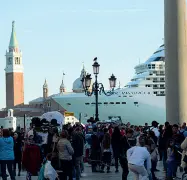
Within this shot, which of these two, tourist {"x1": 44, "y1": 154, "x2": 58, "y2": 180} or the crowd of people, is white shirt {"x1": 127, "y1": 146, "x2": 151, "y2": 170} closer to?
the crowd of people


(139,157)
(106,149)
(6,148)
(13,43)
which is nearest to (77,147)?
(6,148)

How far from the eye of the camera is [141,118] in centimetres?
6294

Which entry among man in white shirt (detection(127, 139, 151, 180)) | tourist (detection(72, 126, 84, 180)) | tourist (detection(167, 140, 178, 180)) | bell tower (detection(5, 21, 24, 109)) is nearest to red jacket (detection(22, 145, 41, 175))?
tourist (detection(72, 126, 84, 180))

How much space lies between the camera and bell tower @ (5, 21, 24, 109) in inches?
4813

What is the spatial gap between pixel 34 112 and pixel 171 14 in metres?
Answer: 99.2

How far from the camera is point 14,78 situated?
12181 cm

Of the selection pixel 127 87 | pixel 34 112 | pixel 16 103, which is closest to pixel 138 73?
pixel 127 87

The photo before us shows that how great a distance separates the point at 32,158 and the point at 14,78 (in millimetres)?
112068

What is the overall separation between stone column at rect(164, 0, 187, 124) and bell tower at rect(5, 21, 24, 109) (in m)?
106

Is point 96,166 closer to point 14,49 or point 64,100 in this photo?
point 64,100

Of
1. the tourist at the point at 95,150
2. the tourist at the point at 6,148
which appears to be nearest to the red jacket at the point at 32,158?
the tourist at the point at 6,148

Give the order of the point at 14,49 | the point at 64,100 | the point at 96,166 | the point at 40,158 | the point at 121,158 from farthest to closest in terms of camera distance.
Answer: the point at 14,49
the point at 64,100
the point at 96,166
the point at 121,158
the point at 40,158

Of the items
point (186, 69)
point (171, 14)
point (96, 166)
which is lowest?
point (96, 166)

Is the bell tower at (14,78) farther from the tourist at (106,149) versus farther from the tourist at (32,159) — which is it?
the tourist at (32,159)
